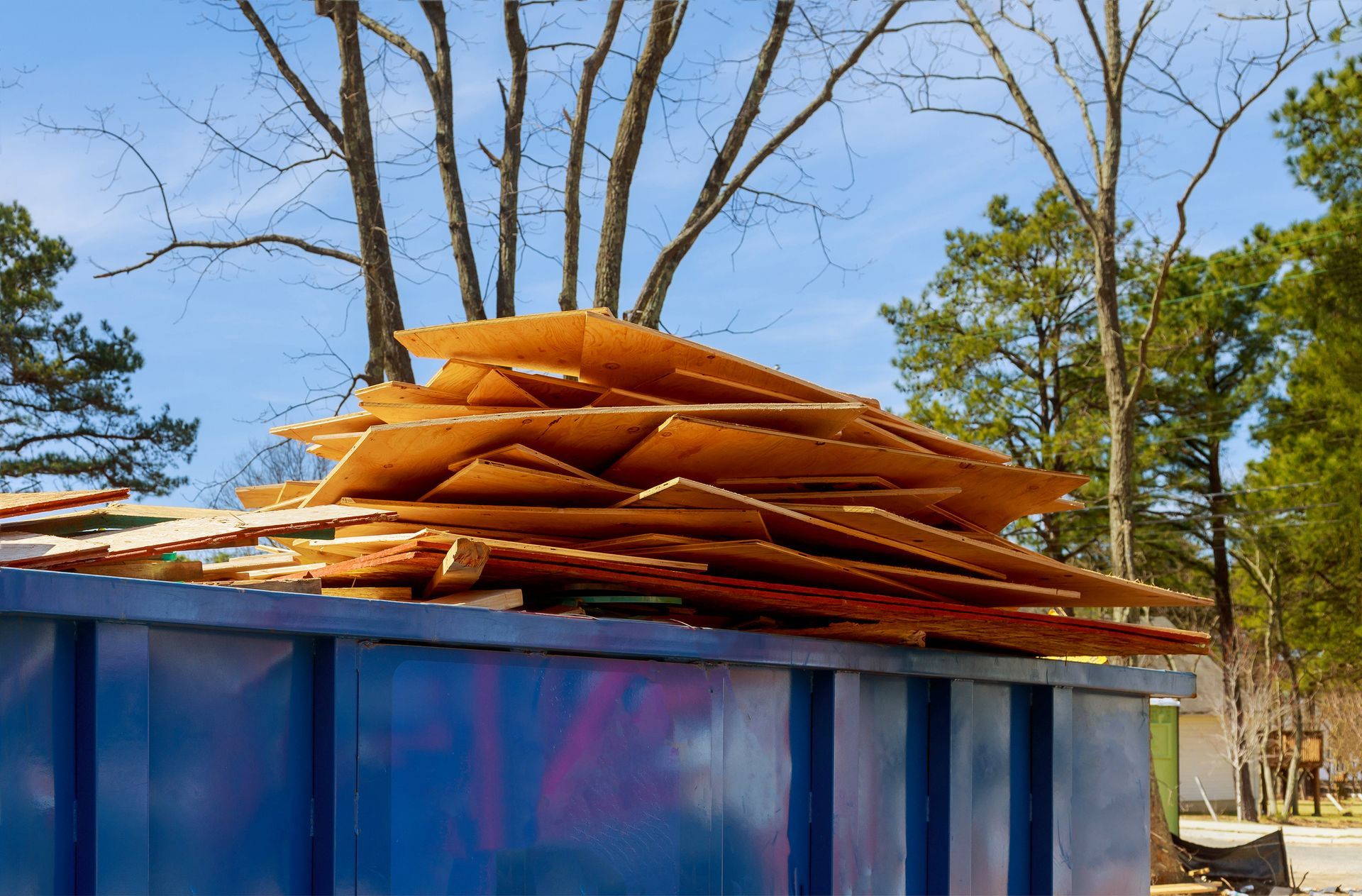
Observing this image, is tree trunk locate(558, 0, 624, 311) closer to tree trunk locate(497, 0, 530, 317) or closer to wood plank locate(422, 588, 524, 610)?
tree trunk locate(497, 0, 530, 317)

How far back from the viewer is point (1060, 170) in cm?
1399

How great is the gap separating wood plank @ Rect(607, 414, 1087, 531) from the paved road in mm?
10659

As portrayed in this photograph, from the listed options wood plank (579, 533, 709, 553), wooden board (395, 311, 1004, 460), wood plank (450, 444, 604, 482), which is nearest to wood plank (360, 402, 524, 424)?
wooden board (395, 311, 1004, 460)

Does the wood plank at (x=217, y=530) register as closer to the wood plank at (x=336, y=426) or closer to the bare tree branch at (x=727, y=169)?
the wood plank at (x=336, y=426)

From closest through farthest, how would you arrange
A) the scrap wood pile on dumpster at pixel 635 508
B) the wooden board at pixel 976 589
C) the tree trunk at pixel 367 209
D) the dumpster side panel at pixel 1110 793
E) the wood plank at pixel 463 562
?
the wood plank at pixel 463 562 < the scrap wood pile on dumpster at pixel 635 508 < the wooden board at pixel 976 589 < the dumpster side panel at pixel 1110 793 < the tree trunk at pixel 367 209

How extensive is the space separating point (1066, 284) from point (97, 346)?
21.6 meters

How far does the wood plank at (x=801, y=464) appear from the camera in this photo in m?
3.76

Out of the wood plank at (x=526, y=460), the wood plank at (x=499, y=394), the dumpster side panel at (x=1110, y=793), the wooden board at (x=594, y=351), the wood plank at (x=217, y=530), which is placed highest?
the wooden board at (x=594, y=351)

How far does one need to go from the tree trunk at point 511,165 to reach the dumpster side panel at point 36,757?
9136 mm

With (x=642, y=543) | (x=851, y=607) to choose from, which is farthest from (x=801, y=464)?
(x=642, y=543)

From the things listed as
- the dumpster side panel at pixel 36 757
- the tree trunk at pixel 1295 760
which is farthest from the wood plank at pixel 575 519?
the tree trunk at pixel 1295 760

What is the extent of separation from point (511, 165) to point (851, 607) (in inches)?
348

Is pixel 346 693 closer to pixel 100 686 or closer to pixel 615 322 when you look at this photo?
pixel 100 686

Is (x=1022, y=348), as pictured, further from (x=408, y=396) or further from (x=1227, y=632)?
(x=408, y=396)
